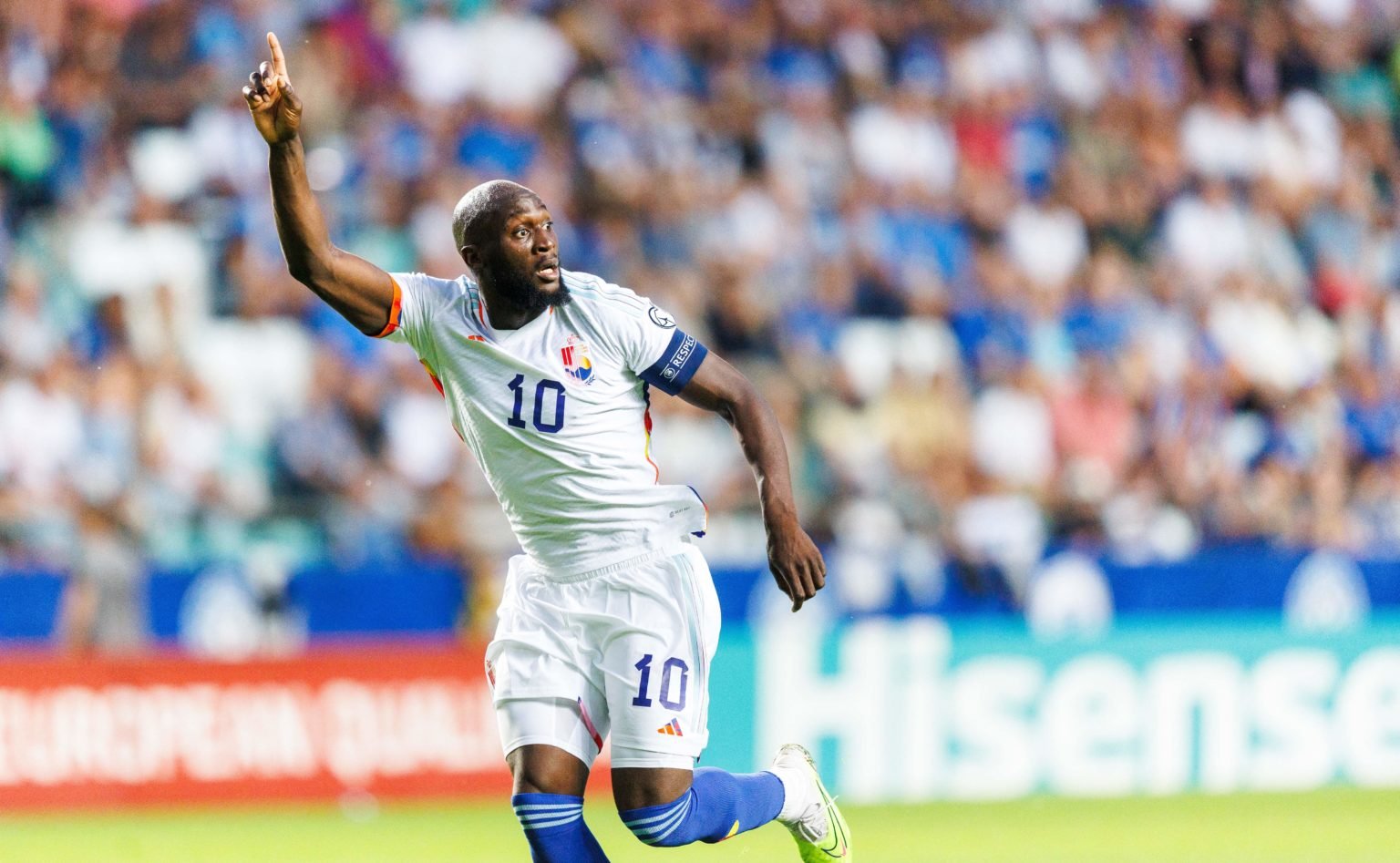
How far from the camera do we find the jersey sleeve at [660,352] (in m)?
6.29

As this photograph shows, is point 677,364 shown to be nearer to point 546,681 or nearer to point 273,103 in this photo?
point 546,681

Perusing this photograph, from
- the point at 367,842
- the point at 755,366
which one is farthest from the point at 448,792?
the point at 755,366

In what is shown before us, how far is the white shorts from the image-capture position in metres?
6.18

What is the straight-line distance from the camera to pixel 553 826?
609 cm

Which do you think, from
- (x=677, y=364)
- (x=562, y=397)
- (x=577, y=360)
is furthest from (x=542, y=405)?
(x=677, y=364)

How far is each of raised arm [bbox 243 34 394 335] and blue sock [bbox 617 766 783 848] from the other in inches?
65.5

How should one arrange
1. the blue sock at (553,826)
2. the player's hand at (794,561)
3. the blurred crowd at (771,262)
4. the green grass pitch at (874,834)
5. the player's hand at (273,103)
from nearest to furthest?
Answer: the player's hand at (273,103)
the player's hand at (794,561)
the blue sock at (553,826)
the green grass pitch at (874,834)
the blurred crowd at (771,262)

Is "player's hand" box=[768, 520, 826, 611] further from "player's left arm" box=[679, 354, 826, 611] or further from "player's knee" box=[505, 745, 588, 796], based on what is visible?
"player's knee" box=[505, 745, 588, 796]

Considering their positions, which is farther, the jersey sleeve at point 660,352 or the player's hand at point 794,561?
the jersey sleeve at point 660,352

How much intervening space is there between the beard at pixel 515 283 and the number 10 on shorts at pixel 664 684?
1099 millimetres

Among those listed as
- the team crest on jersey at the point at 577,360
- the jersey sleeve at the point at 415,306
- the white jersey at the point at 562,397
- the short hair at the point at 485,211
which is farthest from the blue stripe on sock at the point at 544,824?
the short hair at the point at 485,211

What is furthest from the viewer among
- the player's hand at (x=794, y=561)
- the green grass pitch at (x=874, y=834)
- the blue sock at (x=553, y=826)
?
the green grass pitch at (x=874, y=834)

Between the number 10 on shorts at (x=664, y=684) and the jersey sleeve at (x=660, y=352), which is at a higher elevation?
the jersey sleeve at (x=660, y=352)

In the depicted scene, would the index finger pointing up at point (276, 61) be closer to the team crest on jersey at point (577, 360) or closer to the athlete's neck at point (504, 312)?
the athlete's neck at point (504, 312)
